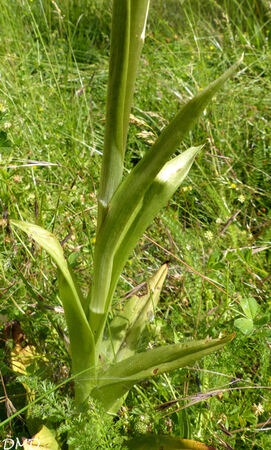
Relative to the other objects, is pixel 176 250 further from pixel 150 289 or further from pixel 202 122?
pixel 202 122

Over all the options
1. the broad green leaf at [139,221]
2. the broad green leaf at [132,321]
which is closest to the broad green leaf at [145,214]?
the broad green leaf at [139,221]

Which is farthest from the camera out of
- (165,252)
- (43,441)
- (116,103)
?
(165,252)

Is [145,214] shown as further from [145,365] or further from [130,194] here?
[145,365]

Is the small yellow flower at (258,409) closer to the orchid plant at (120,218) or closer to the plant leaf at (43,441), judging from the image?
the orchid plant at (120,218)

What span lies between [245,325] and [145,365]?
0.98 ft

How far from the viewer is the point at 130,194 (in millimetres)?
703

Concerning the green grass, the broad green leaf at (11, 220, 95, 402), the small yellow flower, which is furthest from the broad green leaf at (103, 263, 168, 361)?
the small yellow flower

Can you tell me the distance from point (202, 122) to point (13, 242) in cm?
104

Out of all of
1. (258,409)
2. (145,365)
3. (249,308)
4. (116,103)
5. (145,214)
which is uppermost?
(116,103)

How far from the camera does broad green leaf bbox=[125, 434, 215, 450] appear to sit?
81cm

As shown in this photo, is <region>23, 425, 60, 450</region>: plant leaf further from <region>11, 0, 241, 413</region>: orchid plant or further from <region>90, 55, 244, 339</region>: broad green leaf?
<region>90, 55, 244, 339</region>: broad green leaf

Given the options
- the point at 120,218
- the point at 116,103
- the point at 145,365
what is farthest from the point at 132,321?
the point at 116,103

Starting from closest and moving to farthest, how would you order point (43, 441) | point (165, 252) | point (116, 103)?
point (116, 103)
point (43, 441)
point (165, 252)

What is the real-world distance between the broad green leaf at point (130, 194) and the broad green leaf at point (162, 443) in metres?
0.23
